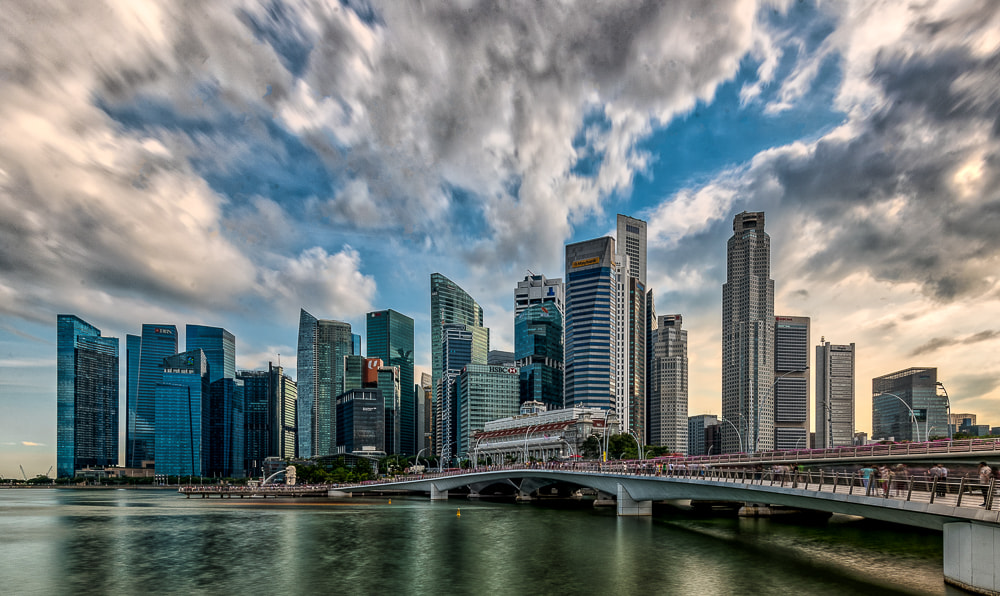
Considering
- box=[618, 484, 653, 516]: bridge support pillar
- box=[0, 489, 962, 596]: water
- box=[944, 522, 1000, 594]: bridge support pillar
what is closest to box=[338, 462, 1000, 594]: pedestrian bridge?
box=[944, 522, 1000, 594]: bridge support pillar

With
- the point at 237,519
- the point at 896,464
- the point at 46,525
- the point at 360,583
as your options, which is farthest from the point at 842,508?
the point at 46,525

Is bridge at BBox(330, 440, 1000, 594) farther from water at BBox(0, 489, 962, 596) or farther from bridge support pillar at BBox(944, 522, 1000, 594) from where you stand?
water at BBox(0, 489, 962, 596)

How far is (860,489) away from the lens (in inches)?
1526

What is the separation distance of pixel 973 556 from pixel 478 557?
112 feet

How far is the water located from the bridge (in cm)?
385

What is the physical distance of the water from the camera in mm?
41188

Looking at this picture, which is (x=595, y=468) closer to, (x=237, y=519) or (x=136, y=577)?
(x=237, y=519)

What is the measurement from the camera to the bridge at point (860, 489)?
30.8 metres

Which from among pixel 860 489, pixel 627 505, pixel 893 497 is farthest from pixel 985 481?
pixel 627 505

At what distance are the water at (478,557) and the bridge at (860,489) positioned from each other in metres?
3.85

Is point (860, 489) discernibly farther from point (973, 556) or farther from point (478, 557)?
point (478, 557)

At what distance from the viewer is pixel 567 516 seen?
9125 cm

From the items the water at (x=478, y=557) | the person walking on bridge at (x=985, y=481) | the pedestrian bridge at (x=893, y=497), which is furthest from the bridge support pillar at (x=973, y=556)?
the water at (x=478, y=557)

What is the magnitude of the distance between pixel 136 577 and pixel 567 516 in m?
58.7
